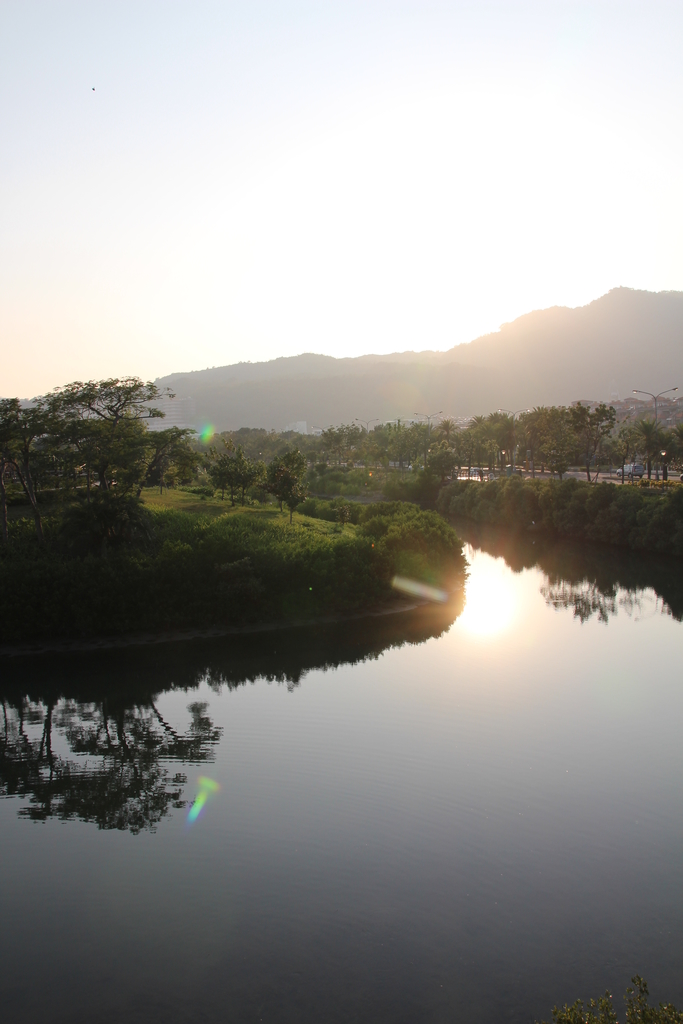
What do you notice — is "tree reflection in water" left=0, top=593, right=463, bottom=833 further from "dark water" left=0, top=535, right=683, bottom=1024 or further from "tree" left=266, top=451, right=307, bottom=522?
"tree" left=266, top=451, right=307, bottom=522

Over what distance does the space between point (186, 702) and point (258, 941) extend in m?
12.8

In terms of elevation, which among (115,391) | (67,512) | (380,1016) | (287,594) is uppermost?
(115,391)

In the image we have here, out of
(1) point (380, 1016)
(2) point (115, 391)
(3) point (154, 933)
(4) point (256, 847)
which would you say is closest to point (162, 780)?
(4) point (256, 847)

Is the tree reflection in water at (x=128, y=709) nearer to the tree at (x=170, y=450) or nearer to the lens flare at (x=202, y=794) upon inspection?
the lens flare at (x=202, y=794)

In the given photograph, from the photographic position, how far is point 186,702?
79.6ft

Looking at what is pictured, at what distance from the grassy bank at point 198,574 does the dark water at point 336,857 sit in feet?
10.1

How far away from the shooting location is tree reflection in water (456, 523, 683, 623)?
38.1 m

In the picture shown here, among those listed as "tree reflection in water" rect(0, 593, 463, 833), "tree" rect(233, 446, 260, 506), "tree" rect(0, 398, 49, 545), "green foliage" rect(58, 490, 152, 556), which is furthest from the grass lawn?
"tree reflection in water" rect(0, 593, 463, 833)

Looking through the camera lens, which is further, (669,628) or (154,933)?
(669,628)

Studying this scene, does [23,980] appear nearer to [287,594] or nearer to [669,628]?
[287,594]

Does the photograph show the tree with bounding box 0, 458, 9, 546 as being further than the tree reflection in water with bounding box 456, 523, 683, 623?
No

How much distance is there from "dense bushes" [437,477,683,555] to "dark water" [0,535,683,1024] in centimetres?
2668

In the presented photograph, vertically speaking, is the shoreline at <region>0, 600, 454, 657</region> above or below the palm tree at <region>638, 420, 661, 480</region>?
below

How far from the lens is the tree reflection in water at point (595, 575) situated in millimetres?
38094
